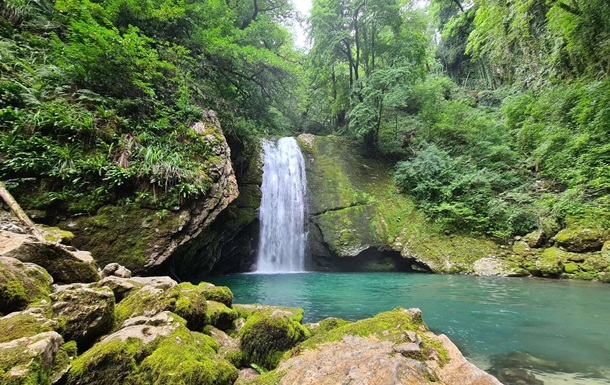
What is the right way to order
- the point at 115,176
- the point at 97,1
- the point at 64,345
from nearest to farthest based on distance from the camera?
the point at 64,345 → the point at 115,176 → the point at 97,1

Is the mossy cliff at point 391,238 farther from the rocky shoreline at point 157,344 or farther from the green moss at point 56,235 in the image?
the green moss at point 56,235

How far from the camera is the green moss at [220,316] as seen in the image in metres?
3.24

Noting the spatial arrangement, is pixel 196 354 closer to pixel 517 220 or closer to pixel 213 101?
pixel 213 101

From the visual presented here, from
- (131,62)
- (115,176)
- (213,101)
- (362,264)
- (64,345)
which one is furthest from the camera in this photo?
(362,264)

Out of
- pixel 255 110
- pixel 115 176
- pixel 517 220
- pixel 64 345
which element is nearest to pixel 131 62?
pixel 115 176

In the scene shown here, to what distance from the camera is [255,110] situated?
11523 mm

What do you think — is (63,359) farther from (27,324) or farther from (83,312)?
(83,312)

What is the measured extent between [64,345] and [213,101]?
28.3ft

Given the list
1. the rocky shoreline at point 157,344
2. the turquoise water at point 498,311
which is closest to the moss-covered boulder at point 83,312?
the rocky shoreline at point 157,344

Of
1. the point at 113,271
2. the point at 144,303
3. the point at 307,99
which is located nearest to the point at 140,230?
the point at 113,271

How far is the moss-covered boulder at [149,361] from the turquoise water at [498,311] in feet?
9.36

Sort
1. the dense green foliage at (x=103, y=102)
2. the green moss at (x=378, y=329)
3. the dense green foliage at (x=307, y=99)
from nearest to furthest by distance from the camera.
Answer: the green moss at (x=378, y=329) < the dense green foliage at (x=103, y=102) < the dense green foliage at (x=307, y=99)

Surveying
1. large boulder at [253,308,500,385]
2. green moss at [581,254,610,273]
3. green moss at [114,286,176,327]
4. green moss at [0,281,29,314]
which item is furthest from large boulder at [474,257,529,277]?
green moss at [0,281,29,314]

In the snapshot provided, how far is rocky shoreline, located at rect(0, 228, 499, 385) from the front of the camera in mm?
1608
